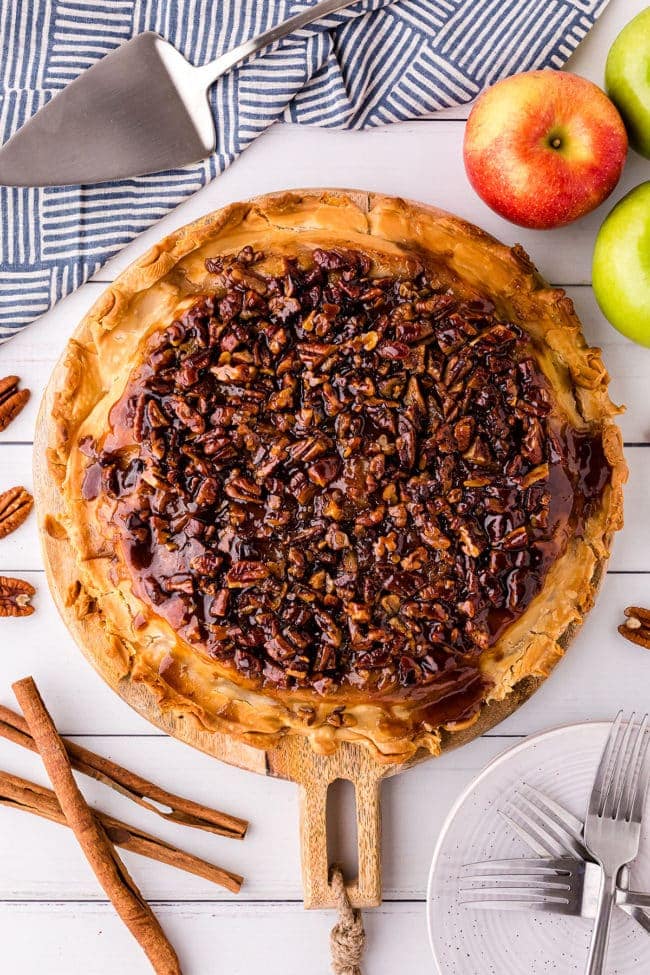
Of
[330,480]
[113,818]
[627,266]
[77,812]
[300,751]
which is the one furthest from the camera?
[113,818]

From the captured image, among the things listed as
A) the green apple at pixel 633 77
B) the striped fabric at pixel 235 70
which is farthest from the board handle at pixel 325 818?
the green apple at pixel 633 77

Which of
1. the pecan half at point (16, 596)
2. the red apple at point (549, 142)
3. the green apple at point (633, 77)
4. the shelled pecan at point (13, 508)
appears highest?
the green apple at point (633, 77)

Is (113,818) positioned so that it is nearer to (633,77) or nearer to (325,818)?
(325,818)

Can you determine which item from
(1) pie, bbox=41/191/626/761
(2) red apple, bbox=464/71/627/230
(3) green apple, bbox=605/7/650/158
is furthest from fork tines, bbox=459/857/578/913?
(3) green apple, bbox=605/7/650/158

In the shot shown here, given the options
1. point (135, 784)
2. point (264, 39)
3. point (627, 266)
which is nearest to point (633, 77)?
point (627, 266)

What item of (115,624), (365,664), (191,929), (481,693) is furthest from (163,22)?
(191,929)

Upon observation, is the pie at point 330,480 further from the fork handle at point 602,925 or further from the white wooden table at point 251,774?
the fork handle at point 602,925
